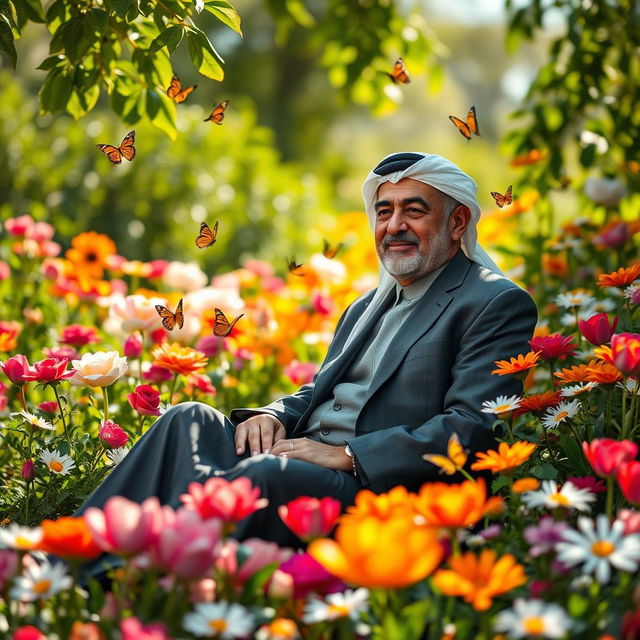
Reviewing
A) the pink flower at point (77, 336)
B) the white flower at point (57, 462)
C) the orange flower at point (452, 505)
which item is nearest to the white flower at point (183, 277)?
the pink flower at point (77, 336)

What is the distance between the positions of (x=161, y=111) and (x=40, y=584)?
1777 mm

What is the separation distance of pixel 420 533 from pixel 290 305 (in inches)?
137

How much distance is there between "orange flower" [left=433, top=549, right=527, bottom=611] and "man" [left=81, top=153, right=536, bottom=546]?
2.49 feet

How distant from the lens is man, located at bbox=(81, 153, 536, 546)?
A: 7.57ft

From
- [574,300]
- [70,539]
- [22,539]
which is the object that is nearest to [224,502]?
[70,539]

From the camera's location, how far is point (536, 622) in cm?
141

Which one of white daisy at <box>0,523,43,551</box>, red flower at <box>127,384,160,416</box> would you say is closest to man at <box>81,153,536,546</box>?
red flower at <box>127,384,160,416</box>

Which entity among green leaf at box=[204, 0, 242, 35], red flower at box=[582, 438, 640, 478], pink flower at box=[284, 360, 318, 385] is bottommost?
pink flower at box=[284, 360, 318, 385]

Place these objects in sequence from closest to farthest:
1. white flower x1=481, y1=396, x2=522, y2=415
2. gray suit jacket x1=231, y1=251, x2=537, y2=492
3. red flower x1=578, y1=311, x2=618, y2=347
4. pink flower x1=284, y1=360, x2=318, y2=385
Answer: white flower x1=481, y1=396, x2=522, y2=415, gray suit jacket x1=231, y1=251, x2=537, y2=492, red flower x1=578, y1=311, x2=618, y2=347, pink flower x1=284, y1=360, x2=318, y2=385

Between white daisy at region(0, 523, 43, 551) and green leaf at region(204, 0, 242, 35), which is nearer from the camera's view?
white daisy at region(0, 523, 43, 551)

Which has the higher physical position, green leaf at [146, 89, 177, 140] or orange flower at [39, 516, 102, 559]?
green leaf at [146, 89, 177, 140]

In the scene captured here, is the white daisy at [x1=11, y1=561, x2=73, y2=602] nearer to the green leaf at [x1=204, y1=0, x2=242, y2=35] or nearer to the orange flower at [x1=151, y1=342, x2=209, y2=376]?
the orange flower at [x1=151, y1=342, x2=209, y2=376]

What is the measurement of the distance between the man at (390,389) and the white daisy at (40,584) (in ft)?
1.99

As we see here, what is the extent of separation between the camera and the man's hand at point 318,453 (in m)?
2.43
